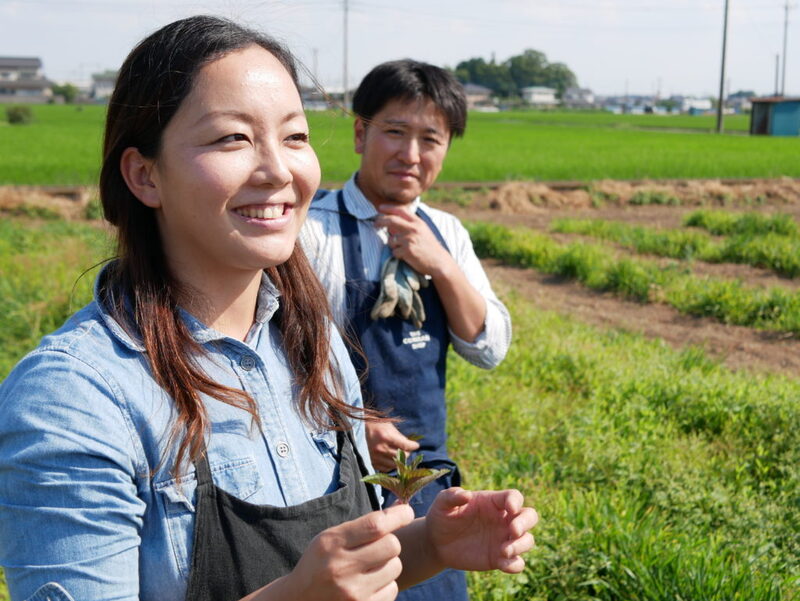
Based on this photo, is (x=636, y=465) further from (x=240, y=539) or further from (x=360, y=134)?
(x=240, y=539)

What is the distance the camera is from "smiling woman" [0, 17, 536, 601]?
3.92 ft

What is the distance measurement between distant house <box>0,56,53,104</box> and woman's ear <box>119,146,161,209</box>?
8787cm

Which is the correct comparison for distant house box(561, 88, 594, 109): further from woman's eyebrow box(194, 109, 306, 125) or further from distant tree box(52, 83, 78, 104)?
woman's eyebrow box(194, 109, 306, 125)

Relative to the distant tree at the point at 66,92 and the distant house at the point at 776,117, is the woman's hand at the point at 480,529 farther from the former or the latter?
the distant tree at the point at 66,92

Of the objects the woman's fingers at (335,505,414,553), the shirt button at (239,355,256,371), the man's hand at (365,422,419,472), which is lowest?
the man's hand at (365,422,419,472)

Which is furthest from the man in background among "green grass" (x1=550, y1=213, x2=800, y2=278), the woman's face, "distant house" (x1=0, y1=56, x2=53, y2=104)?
"distant house" (x1=0, y1=56, x2=53, y2=104)

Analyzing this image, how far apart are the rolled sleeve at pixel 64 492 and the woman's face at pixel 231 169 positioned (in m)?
0.30

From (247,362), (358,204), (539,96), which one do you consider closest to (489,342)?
(358,204)

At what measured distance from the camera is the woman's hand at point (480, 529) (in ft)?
4.74

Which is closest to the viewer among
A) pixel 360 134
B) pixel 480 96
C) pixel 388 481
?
pixel 388 481

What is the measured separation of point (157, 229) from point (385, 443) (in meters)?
1.02

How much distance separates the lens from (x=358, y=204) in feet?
8.69

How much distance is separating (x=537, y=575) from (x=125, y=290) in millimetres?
2024

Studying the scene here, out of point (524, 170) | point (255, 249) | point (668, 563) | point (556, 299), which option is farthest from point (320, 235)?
point (524, 170)
